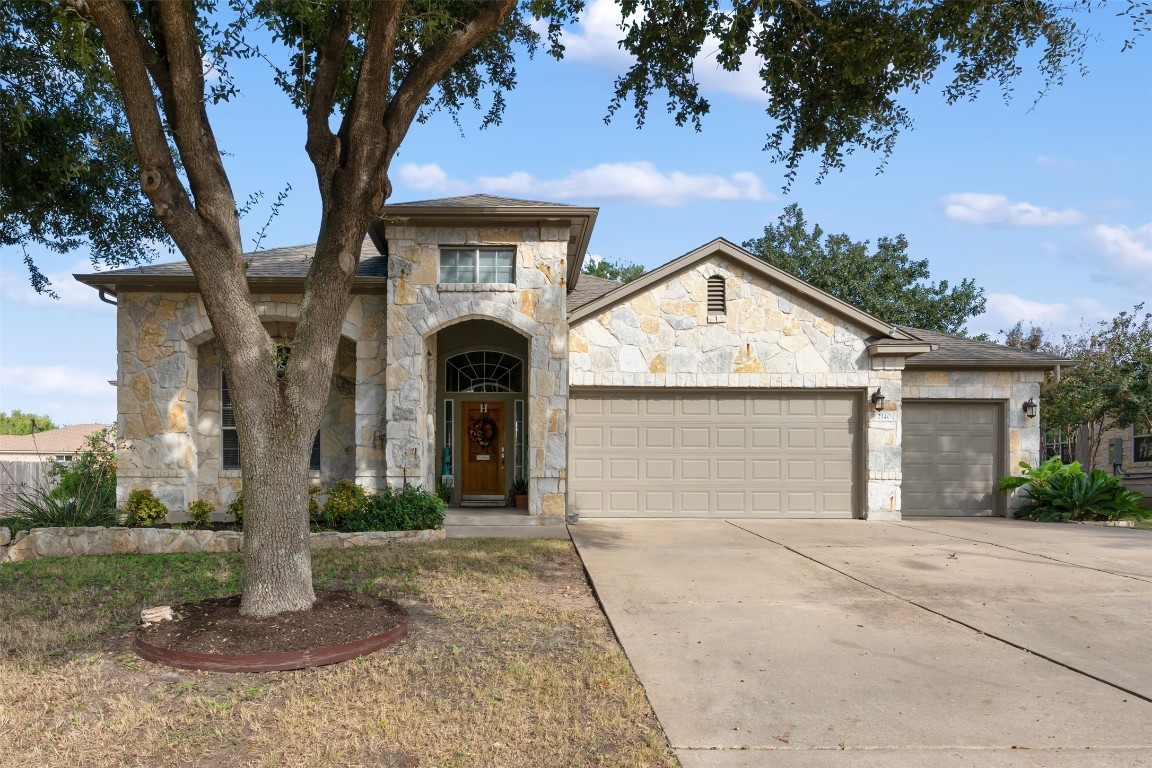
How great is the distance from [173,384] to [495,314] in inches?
202

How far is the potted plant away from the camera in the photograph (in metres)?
14.6

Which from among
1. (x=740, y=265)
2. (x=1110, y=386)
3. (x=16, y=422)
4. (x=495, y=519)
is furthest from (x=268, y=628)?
(x=16, y=422)

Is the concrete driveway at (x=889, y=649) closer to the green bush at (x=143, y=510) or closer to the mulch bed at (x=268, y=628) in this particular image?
the mulch bed at (x=268, y=628)

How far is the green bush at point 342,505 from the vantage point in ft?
38.5

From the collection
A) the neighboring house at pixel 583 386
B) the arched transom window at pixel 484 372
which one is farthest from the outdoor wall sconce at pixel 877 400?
the arched transom window at pixel 484 372

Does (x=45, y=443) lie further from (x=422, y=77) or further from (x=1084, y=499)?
(x=1084, y=499)

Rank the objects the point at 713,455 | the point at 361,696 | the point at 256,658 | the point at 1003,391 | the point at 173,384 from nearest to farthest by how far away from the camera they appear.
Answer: the point at 361,696
the point at 256,658
the point at 173,384
the point at 713,455
the point at 1003,391

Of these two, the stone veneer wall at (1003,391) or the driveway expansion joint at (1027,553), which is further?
the stone veneer wall at (1003,391)

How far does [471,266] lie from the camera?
12891 mm

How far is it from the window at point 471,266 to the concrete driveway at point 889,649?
4.49m

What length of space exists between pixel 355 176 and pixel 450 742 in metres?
4.27

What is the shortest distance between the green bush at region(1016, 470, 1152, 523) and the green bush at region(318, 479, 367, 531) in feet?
37.9

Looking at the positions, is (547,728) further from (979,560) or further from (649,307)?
(649,307)

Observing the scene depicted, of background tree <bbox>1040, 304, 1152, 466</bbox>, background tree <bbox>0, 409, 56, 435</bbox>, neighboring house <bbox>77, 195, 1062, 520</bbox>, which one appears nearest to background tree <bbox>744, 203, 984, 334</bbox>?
background tree <bbox>1040, 304, 1152, 466</bbox>
